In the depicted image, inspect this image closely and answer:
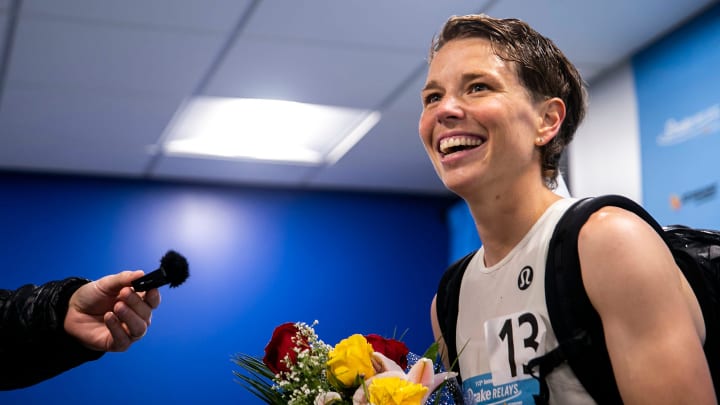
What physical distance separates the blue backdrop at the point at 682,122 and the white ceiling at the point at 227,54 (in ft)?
0.35

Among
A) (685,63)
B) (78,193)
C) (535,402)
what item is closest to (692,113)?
(685,63)

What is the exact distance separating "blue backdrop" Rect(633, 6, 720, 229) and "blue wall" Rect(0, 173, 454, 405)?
8.18 feet

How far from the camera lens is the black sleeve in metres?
1.81

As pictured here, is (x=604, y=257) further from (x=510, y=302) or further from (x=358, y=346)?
(x=358, y=346)

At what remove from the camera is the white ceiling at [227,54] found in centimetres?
378

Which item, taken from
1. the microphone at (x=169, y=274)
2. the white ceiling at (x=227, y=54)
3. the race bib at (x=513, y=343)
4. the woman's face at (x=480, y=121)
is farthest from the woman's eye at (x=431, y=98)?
the white ceiling at (x=227, y=54)

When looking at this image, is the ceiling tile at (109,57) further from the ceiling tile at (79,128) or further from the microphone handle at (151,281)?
the microphone handle at (151,281)

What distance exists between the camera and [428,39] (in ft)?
13.4

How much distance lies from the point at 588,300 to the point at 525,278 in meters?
0.15

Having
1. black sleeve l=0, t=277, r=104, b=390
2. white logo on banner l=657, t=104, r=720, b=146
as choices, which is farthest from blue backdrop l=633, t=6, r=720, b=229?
black sleeve l=0, t=277, r=104, b=390

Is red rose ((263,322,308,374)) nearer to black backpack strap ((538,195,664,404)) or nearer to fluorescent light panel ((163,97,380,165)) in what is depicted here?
black backpack strap ((538,195,664,404))

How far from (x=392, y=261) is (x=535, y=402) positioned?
5.19m

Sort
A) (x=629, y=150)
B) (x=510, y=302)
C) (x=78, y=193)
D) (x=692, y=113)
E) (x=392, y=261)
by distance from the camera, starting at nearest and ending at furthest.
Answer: (x=510, y=302) < (x=692, y=113) < (x=629, y=150) < (x=78, y=193) < (x=392, y=261)

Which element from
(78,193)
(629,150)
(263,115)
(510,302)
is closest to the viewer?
(510,302)
